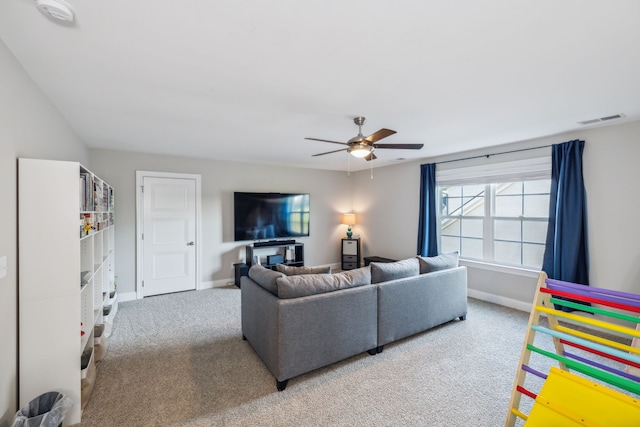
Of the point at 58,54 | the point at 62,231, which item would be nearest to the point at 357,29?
the point at 58,54

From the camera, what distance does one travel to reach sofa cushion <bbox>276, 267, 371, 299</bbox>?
225cm

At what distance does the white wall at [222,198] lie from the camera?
423cm

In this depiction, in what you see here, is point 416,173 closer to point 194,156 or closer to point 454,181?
point 454,181

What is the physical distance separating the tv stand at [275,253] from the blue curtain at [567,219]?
157 inches

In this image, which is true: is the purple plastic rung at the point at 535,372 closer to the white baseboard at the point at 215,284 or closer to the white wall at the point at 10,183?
the white wall at the point at 10,183

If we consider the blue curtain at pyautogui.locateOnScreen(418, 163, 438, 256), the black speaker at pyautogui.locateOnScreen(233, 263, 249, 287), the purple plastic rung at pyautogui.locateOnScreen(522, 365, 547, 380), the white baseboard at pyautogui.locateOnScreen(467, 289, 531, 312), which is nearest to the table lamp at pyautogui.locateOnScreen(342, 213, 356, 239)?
the blue curtain at pyautogui.locateOnScreen(418, 163, 438, 256)

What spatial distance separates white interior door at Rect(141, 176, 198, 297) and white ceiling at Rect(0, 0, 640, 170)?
1.52m

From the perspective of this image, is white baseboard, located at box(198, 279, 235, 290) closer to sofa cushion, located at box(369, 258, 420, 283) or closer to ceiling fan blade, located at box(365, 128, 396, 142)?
sofa cushion, located at box(369, 258, 420, 283)

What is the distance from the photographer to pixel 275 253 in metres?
5.59

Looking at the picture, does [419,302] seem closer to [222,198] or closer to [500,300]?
[500,300]

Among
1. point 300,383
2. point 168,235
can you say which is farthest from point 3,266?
point 168,235

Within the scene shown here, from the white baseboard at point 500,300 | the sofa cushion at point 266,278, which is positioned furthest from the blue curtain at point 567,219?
the sofa cushion at point 266,278

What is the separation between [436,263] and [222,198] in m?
3.77

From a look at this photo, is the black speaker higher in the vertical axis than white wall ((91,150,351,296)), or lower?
lower
